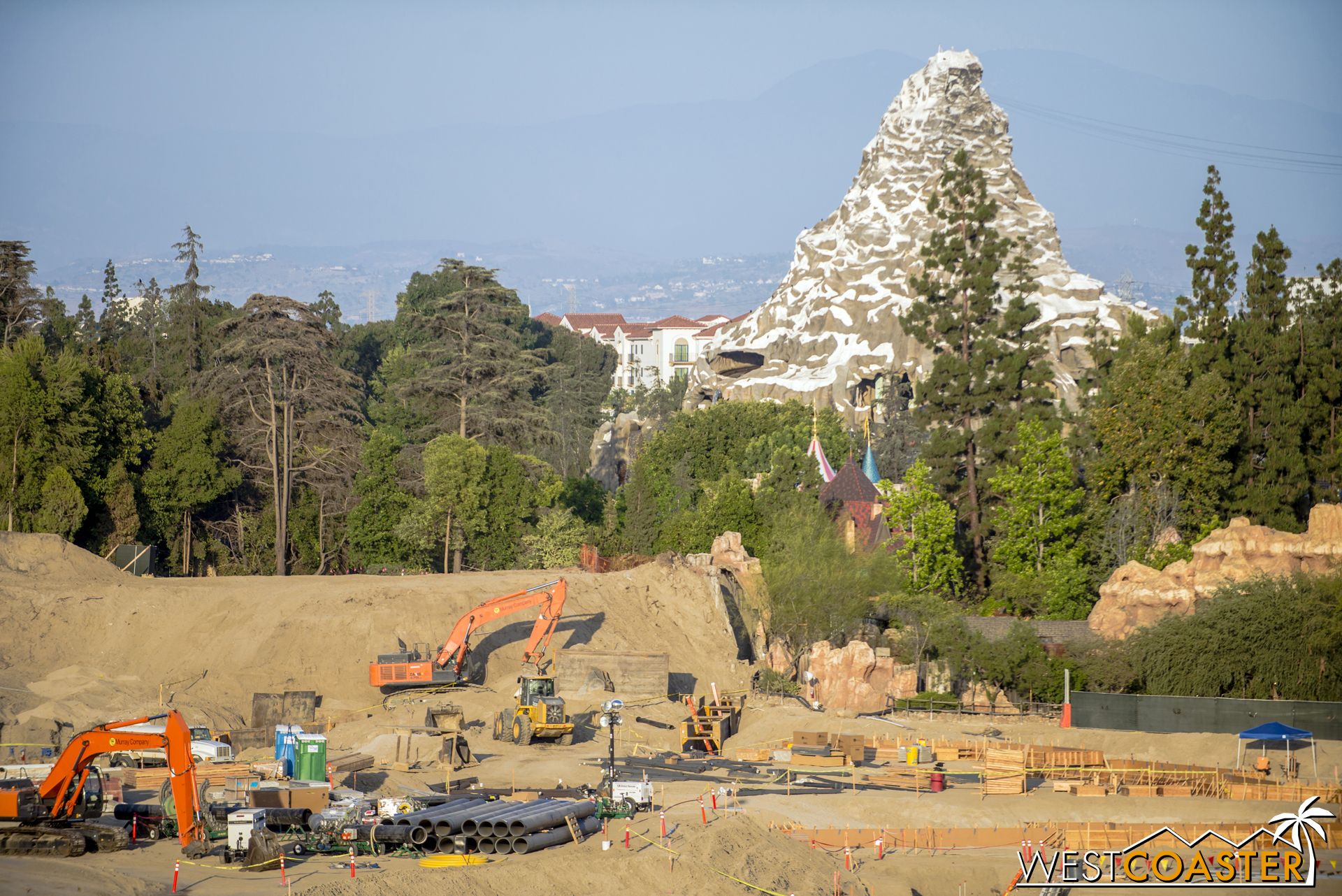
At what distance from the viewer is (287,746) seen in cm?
2912

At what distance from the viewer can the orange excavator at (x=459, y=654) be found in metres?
38.8

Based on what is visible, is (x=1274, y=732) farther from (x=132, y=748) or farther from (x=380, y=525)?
(x=380, y=525)

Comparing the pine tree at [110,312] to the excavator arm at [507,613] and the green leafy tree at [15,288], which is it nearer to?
the green leafy tree at [15,288]

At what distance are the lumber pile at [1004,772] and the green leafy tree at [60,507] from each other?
1555 inches

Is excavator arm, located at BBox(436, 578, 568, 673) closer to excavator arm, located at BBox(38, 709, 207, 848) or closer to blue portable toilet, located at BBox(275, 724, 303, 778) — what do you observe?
blue portable toilet, located at BBox(275, 724, 303, 778)

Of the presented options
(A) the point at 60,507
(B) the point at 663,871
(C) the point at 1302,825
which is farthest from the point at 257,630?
(C) the point at 1302,825

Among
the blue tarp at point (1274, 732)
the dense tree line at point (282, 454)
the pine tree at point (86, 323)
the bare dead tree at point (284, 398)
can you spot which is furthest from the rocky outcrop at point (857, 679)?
the pine tree at point (86, 323)

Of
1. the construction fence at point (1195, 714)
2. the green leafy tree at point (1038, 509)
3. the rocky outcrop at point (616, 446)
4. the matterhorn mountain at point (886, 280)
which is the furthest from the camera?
the matterhorn mountain at point (886, 280)

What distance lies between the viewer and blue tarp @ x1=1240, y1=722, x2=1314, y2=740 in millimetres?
33844

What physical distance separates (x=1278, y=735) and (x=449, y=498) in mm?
38361

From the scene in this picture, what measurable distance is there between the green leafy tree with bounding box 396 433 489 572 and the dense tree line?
0.26 feet

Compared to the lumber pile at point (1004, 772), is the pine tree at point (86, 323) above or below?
above

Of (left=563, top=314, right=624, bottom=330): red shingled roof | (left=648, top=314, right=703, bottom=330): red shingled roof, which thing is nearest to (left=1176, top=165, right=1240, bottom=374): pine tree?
(left=648, top=314, right=703, bottom=330): red shingled roof

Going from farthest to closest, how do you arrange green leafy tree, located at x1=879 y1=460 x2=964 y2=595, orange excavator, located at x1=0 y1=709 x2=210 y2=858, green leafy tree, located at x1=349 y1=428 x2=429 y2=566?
green leafy tree, located at x1=349 y1=428 x2=429 y2=566
green leafy tree, located at x1=879 y1=460 x2=964 y2=595
orange excavator, located at x1=0 y1=709 x2=210 y2=858
